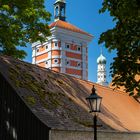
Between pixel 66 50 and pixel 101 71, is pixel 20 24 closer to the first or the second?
pixel 66 50

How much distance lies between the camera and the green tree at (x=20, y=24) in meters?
28.8

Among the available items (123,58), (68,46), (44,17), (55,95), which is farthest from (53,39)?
(123,58)

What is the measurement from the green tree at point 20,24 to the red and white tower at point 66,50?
214ft

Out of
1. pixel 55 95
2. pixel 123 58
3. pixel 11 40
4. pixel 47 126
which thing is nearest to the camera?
pixel 123 58

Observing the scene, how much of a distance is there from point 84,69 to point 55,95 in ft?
259

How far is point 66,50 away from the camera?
100562 millimetres

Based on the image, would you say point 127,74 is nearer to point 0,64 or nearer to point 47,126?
point 47,126

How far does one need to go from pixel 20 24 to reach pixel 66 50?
7001 centimetres

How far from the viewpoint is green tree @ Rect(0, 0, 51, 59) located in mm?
28750

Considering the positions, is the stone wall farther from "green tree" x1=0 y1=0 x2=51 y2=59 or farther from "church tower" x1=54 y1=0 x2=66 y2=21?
"church tower" x1=54 y1=0 x2=66 y2=21

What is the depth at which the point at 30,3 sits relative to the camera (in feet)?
96.8

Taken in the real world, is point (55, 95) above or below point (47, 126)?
above

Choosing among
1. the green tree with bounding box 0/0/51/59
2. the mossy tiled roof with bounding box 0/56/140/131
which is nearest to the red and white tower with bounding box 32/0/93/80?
the green tree with bounding box 0/0/51/59

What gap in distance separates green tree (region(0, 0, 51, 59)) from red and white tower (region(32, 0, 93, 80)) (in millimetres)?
65320
